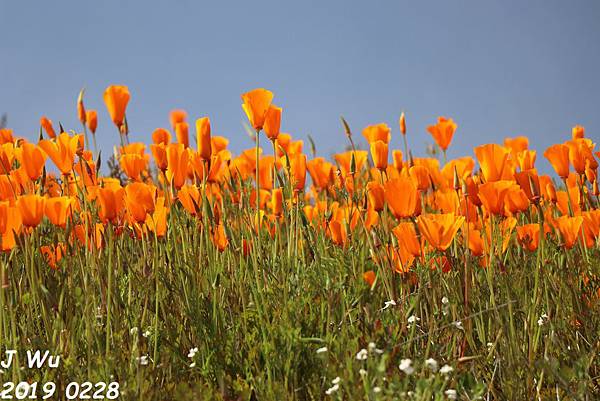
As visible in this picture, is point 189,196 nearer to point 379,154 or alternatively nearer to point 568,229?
point 379,154

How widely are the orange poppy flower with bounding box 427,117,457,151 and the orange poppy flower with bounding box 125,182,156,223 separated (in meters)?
1.67

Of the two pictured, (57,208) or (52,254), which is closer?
(57,208)

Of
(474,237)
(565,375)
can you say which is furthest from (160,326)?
(565,375)

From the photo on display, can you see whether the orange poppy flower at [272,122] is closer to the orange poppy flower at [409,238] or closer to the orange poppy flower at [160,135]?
the orange poppy flower at [409,238]

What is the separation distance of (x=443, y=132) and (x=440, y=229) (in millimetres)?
1451

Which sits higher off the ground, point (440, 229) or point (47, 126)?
point (47, 126)

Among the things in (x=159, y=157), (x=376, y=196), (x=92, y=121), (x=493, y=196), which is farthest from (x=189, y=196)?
(x=493, y=196)

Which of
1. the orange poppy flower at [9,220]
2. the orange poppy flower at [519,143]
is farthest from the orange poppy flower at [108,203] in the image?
the orange poppy flower at [519,143]

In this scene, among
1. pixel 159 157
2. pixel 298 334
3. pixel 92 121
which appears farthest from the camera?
pixel 92 121

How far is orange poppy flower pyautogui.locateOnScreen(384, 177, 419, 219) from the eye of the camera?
8.27 ft

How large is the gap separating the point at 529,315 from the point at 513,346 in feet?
1.31

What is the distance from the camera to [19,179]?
3033mm

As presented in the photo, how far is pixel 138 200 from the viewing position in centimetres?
255

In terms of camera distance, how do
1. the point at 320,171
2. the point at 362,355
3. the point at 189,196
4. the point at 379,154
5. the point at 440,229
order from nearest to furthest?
the point at 362,355 → the point at 440,229 → the point at 189,196 → the point at 379,154 → the point at 320,171
